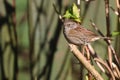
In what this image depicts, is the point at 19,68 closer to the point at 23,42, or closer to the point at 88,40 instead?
the point at 23,42

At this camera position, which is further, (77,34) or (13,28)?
(13,28)

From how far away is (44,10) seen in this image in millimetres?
2803

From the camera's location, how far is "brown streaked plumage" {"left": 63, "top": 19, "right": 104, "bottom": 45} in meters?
1.96

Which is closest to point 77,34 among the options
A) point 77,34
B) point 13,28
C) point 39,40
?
point 77,34

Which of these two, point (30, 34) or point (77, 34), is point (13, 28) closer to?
point (30, 34)

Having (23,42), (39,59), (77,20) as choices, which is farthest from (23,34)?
→ (77,20)

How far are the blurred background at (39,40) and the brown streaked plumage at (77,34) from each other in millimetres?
711

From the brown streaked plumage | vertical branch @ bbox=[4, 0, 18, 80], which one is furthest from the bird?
vertical branch @ bbox=[4, 0, 18, 80]

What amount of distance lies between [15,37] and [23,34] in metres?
0.07

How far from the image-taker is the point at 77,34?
2125mm

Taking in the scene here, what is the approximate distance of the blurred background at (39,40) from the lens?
2.79 meters

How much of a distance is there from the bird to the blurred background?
0.71 m

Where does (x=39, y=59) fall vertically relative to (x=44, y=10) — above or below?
below

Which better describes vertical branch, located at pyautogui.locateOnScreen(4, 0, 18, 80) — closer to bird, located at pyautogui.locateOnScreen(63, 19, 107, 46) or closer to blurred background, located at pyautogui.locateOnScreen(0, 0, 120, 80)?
blurred background, located at pyautogui.locateOnScreen(0, 0, 120, 80)
